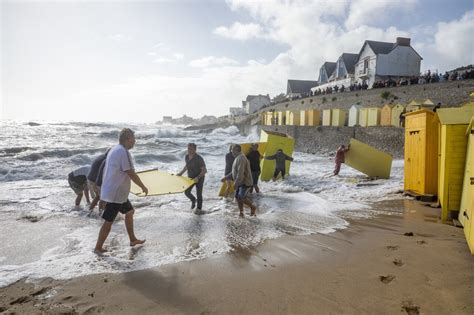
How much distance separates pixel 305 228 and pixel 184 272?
2.65 metres

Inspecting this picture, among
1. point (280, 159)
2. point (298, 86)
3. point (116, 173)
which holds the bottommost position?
point (280, 159)

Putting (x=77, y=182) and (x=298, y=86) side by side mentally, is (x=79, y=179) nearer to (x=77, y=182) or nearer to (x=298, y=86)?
(x=77, y=182)

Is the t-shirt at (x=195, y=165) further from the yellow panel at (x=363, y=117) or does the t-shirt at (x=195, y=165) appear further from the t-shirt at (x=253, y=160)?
Result: the yellow panel at (x=363, y=117)

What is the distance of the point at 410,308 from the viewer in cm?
288

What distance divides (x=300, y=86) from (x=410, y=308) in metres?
65.9

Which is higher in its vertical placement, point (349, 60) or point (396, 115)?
point (349, 60)

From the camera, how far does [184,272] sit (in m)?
3.91

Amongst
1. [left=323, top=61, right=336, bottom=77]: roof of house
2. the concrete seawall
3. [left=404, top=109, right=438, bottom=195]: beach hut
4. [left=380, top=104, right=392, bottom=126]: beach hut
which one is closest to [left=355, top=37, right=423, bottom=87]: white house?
[left=323, top=61, right=336, bottom=77]: roof of house

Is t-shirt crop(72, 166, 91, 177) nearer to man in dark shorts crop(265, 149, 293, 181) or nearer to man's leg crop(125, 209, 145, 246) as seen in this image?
man's leg crop(125, 209, 145, 246)

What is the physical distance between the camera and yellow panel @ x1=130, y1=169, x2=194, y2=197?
21.8 ft

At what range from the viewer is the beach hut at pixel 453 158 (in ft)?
18.2

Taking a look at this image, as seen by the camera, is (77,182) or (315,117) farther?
(315,117)

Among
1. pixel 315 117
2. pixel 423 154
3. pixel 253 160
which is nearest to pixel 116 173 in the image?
pixel 253 160

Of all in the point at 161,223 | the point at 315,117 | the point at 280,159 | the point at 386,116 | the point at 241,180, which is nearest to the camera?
the point at 161,223
